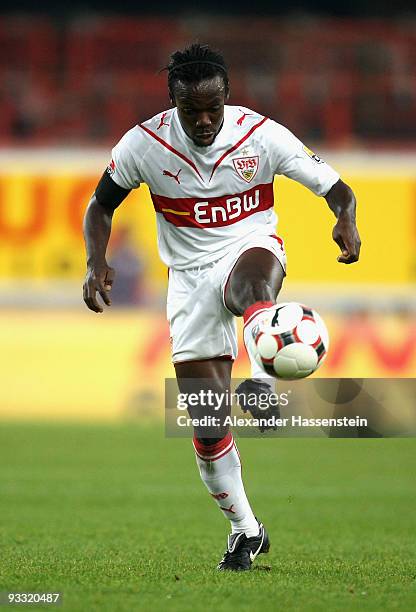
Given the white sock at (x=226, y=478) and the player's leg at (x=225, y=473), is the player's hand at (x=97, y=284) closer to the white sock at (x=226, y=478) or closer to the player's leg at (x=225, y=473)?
the player's leg at (x=225, y=473)

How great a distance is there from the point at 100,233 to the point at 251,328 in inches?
45.1

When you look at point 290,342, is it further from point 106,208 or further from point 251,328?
point 106,208

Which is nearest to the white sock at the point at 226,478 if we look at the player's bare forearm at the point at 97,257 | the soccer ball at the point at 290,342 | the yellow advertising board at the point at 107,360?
the player's bare forearm at the point at 97,257

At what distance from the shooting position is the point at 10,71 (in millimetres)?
19172

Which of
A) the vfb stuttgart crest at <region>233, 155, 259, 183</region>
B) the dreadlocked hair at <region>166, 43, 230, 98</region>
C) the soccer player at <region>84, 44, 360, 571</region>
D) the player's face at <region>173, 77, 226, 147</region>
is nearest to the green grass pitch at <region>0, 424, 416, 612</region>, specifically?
the soccer player at <region>84, 44, 360, 571</region>

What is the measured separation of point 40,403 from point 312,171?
9.35 meters

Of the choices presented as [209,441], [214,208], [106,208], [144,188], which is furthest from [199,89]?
[144,188]

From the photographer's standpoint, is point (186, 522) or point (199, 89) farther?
point (186, 522)

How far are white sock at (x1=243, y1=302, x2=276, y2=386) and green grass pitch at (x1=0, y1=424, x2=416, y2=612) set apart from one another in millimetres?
896

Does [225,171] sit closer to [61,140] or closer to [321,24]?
[61,140]

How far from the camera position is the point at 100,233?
5.81 m

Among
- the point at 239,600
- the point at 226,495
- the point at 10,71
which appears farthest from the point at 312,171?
the point at 10,71

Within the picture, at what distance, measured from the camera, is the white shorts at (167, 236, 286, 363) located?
18.5 feet

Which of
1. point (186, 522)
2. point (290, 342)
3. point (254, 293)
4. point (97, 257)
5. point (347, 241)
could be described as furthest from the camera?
point (186, 522)
